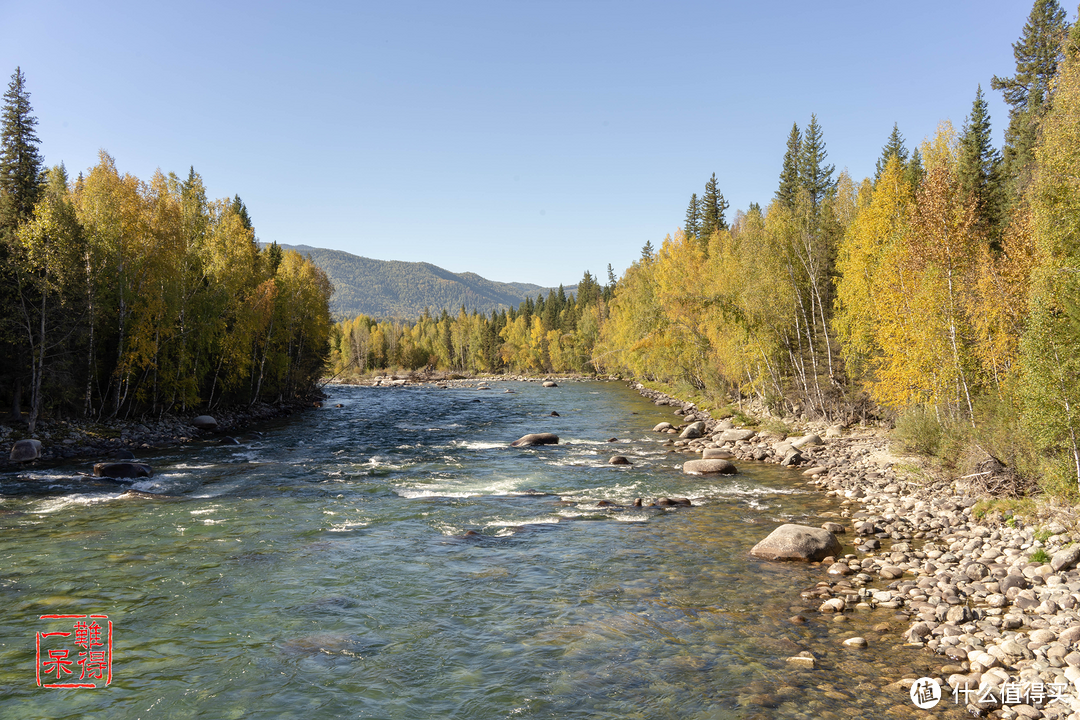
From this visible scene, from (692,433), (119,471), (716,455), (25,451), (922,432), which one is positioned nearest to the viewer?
(922,432)

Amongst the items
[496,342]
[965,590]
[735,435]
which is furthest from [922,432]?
[496,342]

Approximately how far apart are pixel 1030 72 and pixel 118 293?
212ft

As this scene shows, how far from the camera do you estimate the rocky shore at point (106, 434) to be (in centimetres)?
2791

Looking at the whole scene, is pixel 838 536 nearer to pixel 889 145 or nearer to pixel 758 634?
pixel 758 634

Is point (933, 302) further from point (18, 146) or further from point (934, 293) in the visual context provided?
point (18, 146)

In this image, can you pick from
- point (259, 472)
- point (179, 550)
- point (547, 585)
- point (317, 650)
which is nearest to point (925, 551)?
point (547, 585)

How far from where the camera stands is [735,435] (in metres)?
32.9

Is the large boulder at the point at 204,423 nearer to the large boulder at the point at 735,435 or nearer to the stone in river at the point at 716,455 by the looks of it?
the stone in river at the point at 716,455

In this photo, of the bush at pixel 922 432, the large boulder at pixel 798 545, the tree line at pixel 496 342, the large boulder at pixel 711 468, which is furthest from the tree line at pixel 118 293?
the tree line at pixel 496 342

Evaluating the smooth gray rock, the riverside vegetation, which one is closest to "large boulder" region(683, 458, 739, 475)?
the riverside vegetation

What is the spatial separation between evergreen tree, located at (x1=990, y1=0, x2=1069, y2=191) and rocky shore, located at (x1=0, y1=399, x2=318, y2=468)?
56518 millimetres

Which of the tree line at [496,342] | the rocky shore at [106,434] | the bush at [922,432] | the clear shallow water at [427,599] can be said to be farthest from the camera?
the tree line at [496,342]

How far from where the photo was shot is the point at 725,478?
79.4 ft

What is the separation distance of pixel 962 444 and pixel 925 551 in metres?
5.85
